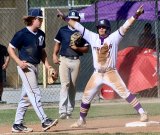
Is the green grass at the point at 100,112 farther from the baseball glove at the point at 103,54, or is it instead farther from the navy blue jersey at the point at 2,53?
the baseball glove at the point at 103,54

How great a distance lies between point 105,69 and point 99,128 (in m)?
1.06

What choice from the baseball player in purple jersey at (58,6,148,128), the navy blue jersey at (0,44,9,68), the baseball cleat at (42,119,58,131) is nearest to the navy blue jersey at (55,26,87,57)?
the baseball player in purple jersey at (58,6,148,128)

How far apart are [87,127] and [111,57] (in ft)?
4.27

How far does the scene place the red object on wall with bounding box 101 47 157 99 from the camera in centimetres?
1950

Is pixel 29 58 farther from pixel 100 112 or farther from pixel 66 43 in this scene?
pixel 100 112

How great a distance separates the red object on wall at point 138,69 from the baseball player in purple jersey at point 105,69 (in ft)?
22.3

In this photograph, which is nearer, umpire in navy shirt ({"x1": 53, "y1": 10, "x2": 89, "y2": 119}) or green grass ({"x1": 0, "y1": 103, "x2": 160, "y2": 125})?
umpire in navy shirt ({"x1": 53, "y1": 10, "x2": 89, "y2": 119})

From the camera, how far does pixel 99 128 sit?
1237 centimetres

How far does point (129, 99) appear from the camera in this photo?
41.2ft

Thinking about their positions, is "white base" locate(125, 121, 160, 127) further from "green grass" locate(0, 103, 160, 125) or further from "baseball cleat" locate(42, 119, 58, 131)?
"green grass" locate(0, 103, 160, 125)

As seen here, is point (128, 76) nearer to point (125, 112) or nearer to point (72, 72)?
point (125, 112)

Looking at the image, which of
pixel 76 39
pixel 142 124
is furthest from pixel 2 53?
pixel 142 124

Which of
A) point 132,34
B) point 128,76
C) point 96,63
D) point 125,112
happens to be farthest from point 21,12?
point 96,63

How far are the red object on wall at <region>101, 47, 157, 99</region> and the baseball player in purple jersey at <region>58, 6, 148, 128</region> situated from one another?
6790 millimetres
